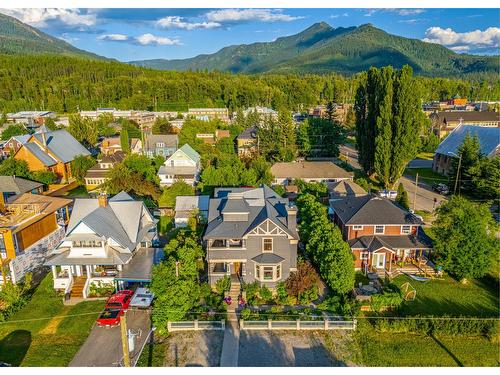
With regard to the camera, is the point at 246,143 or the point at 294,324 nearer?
the point at 294,324

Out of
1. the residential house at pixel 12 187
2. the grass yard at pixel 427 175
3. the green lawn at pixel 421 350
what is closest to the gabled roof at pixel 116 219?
the residential house at pixel 12 187

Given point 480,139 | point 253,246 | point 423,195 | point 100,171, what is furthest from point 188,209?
point 480,139

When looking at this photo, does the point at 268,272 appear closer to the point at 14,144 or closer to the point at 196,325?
the point at 196,325

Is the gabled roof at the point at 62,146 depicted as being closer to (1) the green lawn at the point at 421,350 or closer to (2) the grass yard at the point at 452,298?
(2) the grass yard at the point at 452,298

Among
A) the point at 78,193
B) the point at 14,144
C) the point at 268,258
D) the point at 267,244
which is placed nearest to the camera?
the point at 268,258

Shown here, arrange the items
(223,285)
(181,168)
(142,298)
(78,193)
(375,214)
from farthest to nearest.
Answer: (181,168), (78,193), (375,214), (223,285), (142,298)

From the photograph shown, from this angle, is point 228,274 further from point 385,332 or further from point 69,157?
point 69,157

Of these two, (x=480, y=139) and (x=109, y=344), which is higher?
(x=480, y=139)

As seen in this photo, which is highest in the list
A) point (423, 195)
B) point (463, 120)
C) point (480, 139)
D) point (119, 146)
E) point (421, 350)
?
point (463, 120)
